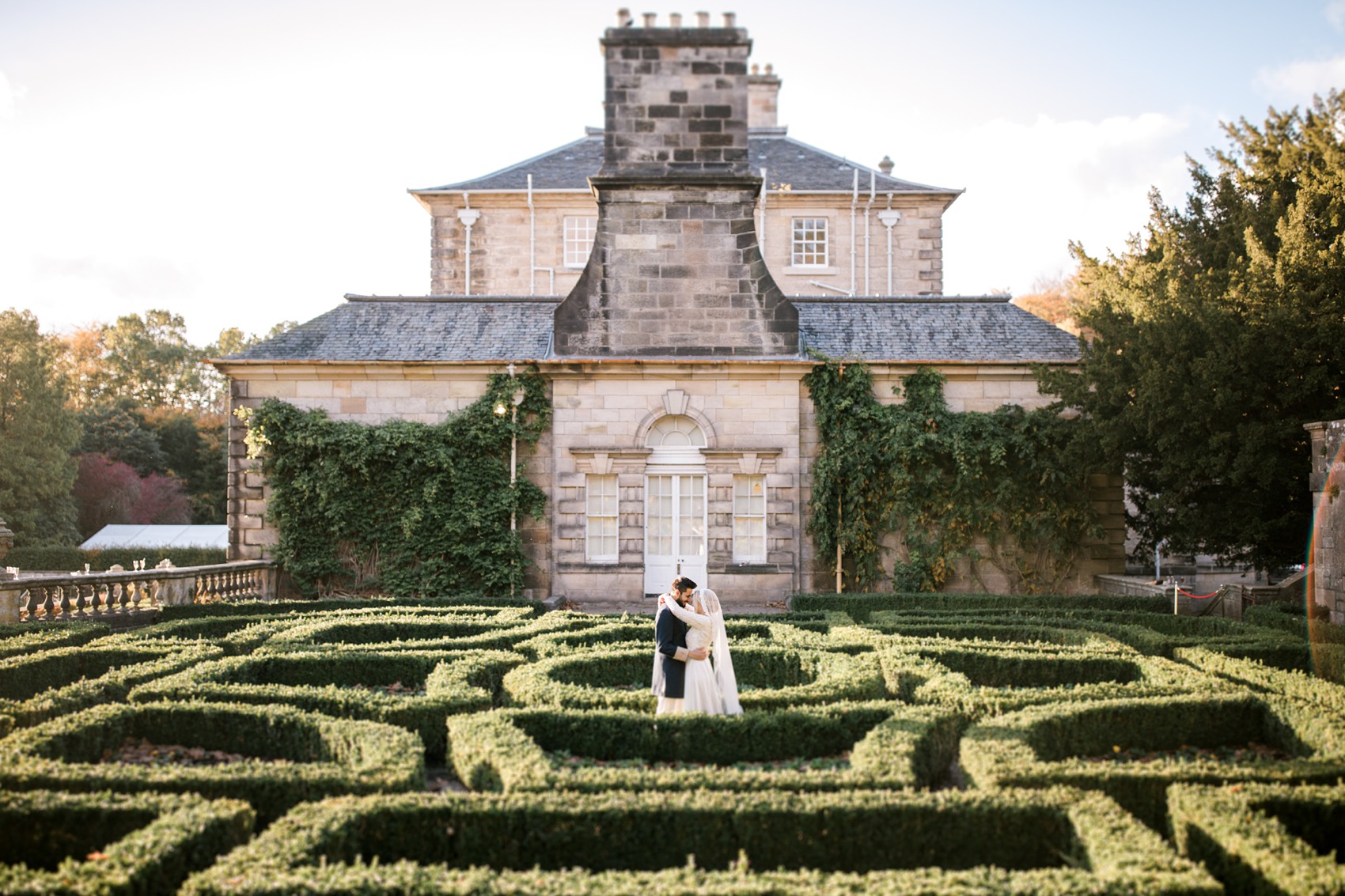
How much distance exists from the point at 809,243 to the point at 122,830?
24356 millimetres

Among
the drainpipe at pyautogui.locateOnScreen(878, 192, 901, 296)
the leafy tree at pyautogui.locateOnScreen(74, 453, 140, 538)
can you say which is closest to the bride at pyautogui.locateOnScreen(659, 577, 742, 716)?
the drainpipe at pyautogui.locateOnScreen(878, 192, 901, 296)

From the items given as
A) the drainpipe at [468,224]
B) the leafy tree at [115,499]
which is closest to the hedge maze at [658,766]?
the drainpipe at [468,224]

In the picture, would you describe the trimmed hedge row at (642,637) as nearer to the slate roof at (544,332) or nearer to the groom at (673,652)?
the groom at (673,652)

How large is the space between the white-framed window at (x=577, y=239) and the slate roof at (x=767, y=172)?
887 mm

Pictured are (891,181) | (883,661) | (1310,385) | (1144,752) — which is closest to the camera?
(1144,752)

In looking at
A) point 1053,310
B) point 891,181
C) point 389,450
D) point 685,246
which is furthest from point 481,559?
→ point 1053,310

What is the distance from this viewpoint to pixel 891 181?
27.5 meters

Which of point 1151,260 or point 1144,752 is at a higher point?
point 1151,260

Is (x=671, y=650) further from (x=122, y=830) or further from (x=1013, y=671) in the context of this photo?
(x=122, y=830)

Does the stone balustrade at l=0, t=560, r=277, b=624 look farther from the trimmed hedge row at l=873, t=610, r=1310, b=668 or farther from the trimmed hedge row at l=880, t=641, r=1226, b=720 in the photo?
the trimmed hedge row at l=880, t=641, r=1226, b=720

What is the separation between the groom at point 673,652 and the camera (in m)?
8.54

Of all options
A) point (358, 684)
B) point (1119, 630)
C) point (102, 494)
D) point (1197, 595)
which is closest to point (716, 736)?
point (358, 684)

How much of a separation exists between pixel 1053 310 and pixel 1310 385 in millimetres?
33106

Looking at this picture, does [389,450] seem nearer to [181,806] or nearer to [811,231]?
[181,806]
